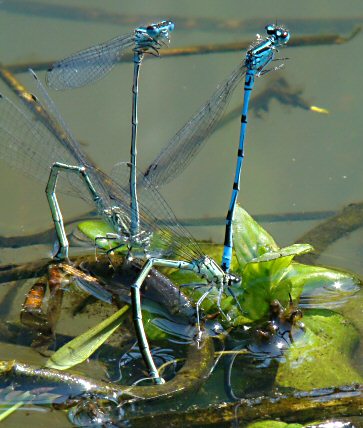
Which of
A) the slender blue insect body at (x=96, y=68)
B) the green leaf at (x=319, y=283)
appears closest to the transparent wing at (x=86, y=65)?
the slender blue insect body at (x=96, y=68)

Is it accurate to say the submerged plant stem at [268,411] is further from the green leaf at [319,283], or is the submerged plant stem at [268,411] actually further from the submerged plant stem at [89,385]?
the green leaf at [319,283]

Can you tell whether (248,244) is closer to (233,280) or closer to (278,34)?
(233,280)

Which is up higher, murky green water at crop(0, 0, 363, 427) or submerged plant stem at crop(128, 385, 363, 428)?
murky green water at crop(0, 0, 363, 427)

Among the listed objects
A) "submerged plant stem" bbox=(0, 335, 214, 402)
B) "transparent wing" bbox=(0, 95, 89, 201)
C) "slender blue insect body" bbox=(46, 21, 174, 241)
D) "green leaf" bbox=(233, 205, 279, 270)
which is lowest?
"submerged plant stem" bbox=(0, 335, 214, 402)

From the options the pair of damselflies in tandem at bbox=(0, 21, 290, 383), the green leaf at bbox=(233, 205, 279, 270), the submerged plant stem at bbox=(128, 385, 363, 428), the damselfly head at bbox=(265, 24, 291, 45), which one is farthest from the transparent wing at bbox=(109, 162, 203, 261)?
the damselfly head at bbox=(265, 24, 291, 45)

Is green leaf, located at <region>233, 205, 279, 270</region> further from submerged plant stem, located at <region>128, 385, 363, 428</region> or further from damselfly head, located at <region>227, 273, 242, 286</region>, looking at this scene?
submerged plant stem, located at <region>128, 385, 363, 428</region>

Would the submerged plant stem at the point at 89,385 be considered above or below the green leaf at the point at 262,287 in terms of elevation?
below
